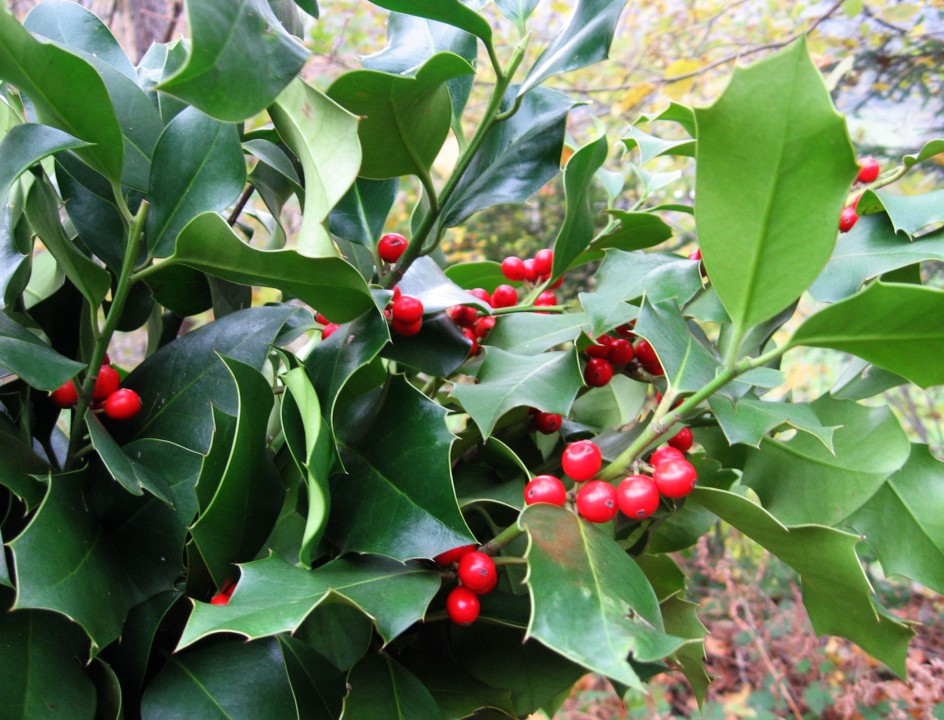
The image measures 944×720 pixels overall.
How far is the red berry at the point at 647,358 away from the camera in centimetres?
45

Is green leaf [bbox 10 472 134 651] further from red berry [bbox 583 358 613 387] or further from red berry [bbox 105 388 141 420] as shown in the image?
red berry [bbox 583 358 613 387]

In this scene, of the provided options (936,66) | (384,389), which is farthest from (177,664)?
(936,66)

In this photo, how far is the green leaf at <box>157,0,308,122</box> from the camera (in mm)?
265

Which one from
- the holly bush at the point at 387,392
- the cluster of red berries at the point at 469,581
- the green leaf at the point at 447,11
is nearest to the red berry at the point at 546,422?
the holly bush at the point at 387,392

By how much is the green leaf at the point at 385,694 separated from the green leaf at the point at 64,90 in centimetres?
30

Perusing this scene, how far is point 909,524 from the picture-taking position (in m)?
0.44

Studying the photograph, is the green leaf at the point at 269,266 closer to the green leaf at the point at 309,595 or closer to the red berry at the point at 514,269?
the green leaf at the point at 309,595

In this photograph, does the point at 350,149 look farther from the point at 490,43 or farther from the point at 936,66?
the point at 936,66

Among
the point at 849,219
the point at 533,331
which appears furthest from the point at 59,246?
the point at 849,219

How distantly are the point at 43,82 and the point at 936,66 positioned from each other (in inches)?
105

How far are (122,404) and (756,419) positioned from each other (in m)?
0.35

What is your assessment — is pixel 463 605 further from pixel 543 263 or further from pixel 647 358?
pixel 543 263

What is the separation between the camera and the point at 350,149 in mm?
333

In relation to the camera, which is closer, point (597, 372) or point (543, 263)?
point (597, 372)
